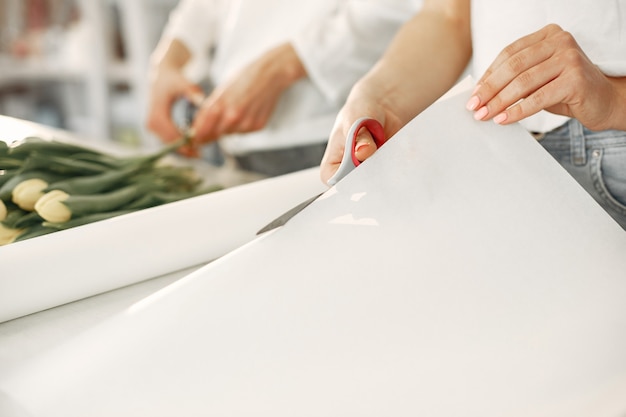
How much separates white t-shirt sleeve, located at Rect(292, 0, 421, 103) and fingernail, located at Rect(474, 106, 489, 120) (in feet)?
1.84

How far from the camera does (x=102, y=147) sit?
97cm

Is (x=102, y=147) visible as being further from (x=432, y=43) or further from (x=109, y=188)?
(x=432, y=43)

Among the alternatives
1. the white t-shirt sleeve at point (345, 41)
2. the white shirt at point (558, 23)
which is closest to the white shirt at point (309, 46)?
the white t-shirt sleeve at point (345, 41)

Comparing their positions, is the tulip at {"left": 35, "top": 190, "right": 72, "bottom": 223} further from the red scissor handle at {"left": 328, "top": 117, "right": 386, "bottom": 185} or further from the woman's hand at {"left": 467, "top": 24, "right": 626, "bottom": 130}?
the woman's hand at {"left": 467, "top": 24, "right": 626, "bottom": 130}

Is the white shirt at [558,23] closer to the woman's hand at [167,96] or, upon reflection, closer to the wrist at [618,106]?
the wrist at [618,106]

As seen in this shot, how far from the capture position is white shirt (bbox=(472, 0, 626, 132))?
1.69ft

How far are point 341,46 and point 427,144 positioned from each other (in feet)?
1.94

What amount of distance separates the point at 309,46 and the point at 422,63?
36 centimetres

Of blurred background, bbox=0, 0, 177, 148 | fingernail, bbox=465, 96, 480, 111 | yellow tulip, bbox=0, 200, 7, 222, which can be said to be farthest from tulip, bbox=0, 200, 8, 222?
blurred background, bbox=0, 0, 177, 148

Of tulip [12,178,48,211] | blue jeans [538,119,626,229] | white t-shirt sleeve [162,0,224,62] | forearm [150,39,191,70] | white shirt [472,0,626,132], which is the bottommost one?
blue jeans [538,119,626,229]

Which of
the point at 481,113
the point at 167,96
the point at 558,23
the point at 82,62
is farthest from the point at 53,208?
the point at 82,62

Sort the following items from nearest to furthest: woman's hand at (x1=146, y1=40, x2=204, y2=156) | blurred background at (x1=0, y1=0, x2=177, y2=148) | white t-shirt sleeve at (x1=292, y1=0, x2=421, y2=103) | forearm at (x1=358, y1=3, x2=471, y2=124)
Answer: forearm at (x1=358, y1=3, x2=471, y2=124), white t-shirt sleeve at (x1=292, y1=0, x2=421, y2=103), woman's hand at (x1=146, y1=40, x2=204, y2=156), blurred background at (x1=0, y1=0, x2=177, y2=148)

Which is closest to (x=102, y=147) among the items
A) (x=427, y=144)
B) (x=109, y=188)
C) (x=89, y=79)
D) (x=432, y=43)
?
(x=109, y=188)

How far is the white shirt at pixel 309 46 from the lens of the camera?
958 millimetres
